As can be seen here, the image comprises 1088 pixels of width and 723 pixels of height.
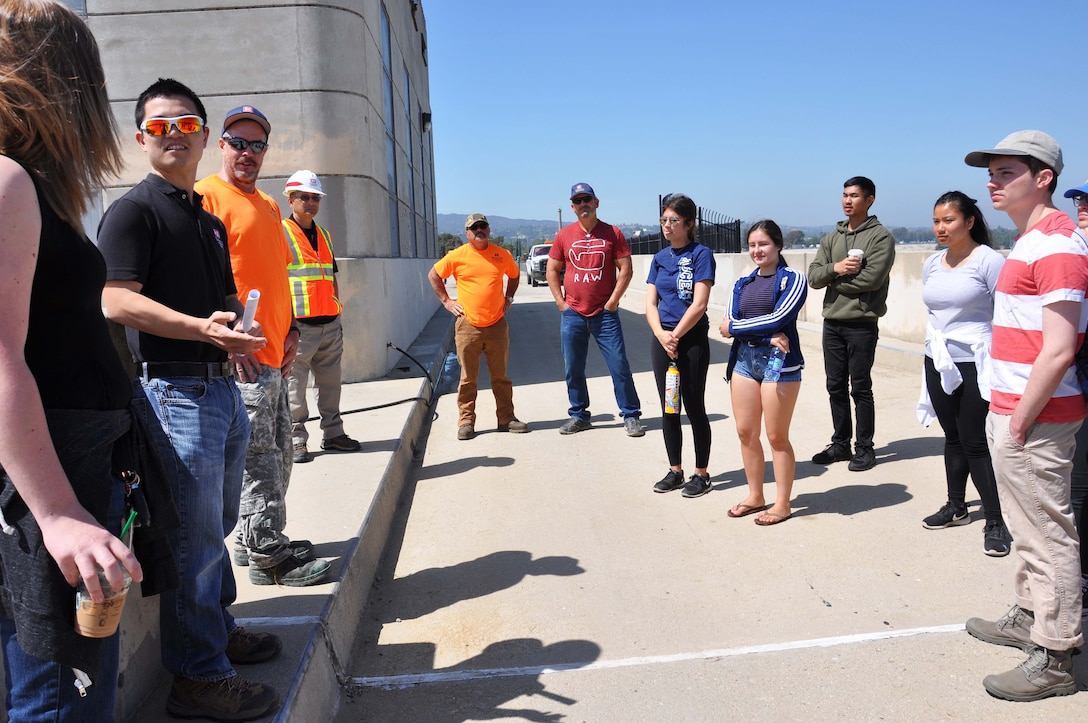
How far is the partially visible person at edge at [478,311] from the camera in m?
7.79

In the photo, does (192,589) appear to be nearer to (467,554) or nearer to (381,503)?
(467,554)

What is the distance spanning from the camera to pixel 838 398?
20.6ft

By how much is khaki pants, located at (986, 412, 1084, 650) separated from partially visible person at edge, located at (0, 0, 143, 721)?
10.2 feet

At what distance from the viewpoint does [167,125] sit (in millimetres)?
2783

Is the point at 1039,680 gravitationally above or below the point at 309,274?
below

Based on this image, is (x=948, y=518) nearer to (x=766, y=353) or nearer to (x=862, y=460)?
(x=862, y=460)

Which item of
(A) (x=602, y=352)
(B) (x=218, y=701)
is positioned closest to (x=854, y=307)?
(A) (x=602, y=352)

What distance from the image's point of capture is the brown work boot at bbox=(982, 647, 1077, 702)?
311 centimetres

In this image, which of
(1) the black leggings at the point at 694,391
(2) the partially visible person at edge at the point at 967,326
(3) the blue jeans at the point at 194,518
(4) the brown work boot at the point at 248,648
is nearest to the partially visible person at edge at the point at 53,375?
(3) the blue jeans at the point at 194,518

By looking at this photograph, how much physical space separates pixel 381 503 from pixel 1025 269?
391 centimetres

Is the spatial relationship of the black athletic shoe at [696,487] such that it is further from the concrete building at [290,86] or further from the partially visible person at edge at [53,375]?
the concrete building at [290,86]

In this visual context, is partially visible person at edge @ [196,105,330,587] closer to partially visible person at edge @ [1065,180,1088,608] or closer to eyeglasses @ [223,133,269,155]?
eyeglasses @ [223,133,269,155]

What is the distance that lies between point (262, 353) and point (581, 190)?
465 cm

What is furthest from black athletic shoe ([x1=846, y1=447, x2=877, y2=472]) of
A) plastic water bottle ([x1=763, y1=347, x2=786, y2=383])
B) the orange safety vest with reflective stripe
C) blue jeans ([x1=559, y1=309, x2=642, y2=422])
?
the orange safety vest with reflective stripe
